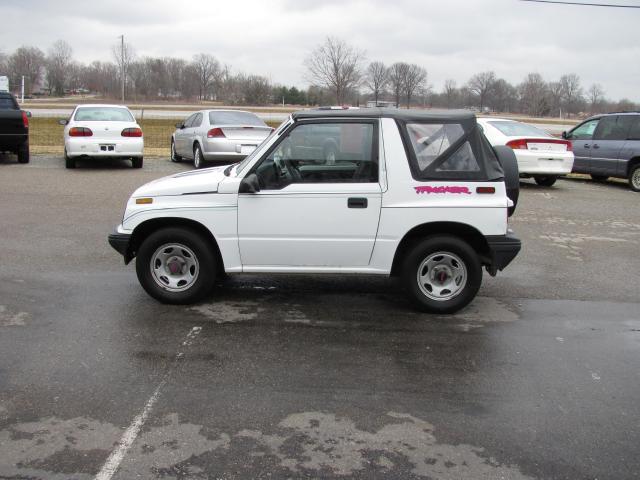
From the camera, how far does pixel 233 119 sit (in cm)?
1600

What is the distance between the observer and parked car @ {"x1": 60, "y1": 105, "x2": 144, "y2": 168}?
15.1 m

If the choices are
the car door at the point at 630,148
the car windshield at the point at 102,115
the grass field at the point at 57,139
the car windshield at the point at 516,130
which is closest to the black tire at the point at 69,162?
the car windshield at the point at 102,115

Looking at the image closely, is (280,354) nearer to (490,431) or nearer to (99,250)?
(490,431)

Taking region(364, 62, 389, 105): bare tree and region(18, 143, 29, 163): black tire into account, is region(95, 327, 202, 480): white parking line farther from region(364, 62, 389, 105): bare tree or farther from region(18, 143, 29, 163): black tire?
region(364, 62, 389, 105): bare tree

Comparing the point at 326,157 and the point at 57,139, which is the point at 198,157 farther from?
the point at 57,139

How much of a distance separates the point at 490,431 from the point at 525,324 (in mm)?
2148

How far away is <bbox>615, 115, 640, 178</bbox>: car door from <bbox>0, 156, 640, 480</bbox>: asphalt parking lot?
8408mm

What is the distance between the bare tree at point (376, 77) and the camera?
3528 centimetres

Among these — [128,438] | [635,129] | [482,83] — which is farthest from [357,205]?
[482,83]

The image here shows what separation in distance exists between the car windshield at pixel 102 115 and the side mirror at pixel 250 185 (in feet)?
37.1

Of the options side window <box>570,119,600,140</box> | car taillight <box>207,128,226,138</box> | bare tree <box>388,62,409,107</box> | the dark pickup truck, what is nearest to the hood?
car taillight <box>207,128,226,138</box>

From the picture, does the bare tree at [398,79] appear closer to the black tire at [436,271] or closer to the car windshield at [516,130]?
the car windshield at [516,130]

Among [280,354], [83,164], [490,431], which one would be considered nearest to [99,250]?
[280,354]

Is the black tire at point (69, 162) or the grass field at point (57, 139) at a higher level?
the grass field at point (57, 139)
